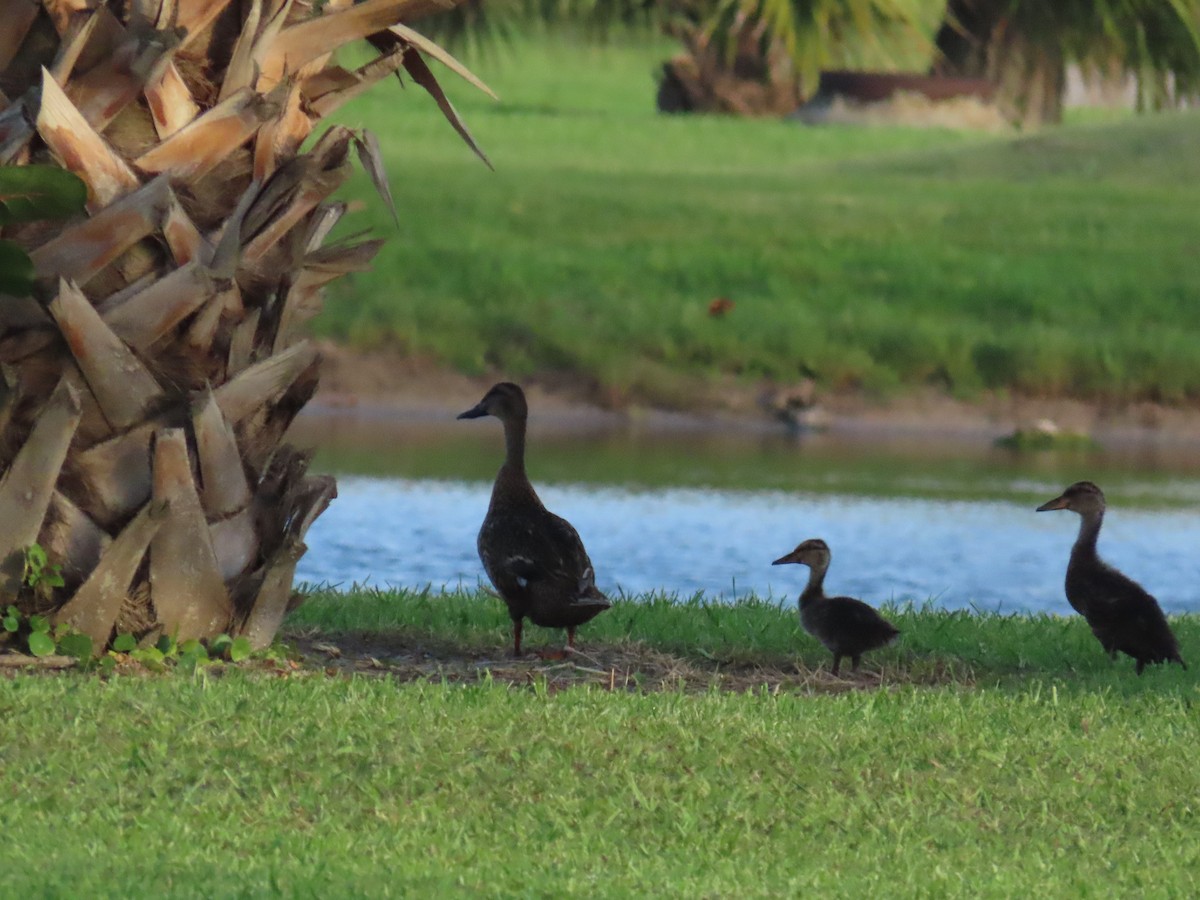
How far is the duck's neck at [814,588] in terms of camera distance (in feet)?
28.5

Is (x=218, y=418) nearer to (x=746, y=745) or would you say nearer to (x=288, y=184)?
(x=288, y=184)

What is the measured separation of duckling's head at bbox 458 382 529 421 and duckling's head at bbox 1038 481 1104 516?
7.77 ft

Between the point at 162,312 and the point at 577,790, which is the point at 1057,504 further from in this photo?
the point at 162,312

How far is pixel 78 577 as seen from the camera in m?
Answer: 7.08

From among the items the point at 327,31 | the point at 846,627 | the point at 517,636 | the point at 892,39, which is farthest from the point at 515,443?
the point at 892,39

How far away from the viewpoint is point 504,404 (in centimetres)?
948

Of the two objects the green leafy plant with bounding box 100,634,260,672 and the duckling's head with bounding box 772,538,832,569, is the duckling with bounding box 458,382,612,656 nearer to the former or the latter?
the duckling's head with bounding box 772,538,832,569

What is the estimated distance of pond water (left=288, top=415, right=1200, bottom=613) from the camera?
1256 cm

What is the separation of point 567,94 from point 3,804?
133 ft

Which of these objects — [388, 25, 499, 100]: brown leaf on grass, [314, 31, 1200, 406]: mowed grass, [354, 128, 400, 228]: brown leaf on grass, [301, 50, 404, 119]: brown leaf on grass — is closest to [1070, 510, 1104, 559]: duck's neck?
[388, 25, 499, 100]: brown leaf on grass

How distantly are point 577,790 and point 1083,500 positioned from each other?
4.28 metres

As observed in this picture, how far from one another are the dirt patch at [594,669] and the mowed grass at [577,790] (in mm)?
342

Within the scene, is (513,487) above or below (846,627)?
above

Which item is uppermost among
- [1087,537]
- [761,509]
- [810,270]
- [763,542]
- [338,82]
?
[338,82]
